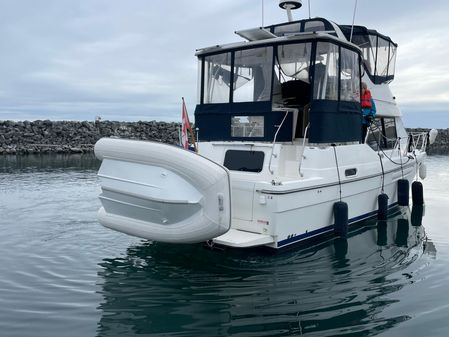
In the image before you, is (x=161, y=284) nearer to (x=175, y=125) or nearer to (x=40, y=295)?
(x=40, y=295)

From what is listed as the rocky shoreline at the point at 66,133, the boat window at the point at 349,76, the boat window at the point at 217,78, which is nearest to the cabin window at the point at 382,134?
the boat window at the point at 349,76

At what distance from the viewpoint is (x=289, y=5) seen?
1003cm

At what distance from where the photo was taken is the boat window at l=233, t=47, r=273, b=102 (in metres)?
7.90

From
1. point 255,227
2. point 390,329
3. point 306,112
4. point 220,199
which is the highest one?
point 306,112

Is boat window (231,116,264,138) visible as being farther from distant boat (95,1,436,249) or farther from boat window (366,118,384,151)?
boat window (366,118,384,151)

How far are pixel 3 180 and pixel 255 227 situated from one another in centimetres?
1164

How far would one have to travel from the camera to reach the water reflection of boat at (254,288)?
4.68 metres

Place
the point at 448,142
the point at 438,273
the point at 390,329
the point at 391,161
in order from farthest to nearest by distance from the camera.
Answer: the point at 448,142 < the point at 391,161 < the point at 438,273 < the point at 390,329

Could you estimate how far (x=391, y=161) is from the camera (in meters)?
9.91

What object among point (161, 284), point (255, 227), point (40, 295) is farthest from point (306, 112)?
point (40, 295)

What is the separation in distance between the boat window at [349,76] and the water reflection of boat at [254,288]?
2.73 meters

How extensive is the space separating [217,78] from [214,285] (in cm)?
421

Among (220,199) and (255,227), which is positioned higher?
(220,199)

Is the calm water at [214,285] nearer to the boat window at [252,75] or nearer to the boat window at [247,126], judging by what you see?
the boat window at [247,126]
